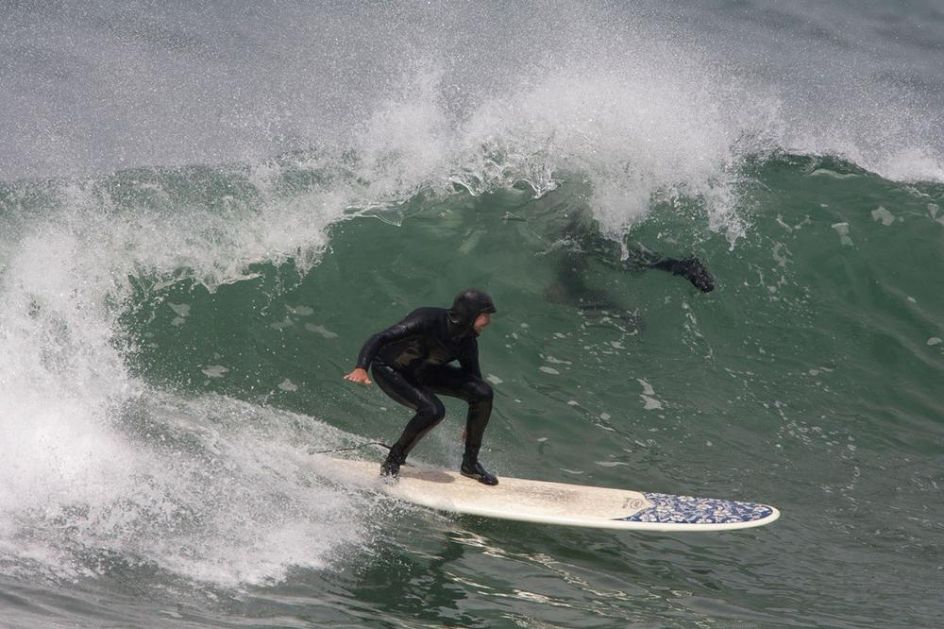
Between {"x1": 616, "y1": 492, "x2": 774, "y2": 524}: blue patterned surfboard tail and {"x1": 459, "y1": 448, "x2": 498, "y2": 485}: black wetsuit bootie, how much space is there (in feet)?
3.57

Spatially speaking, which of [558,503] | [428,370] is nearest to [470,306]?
[428,370]

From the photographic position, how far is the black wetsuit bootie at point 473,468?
7750 mm

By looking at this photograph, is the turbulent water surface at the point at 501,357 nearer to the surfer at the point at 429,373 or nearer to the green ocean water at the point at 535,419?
the green ocean water at the point at 535,419

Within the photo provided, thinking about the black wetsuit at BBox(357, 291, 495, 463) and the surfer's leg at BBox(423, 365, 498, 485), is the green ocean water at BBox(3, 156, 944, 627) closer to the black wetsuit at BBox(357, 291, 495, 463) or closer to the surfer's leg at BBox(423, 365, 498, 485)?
the surfer's leg at BBox(423, 365, 498, 485)

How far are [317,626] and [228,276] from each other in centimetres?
593

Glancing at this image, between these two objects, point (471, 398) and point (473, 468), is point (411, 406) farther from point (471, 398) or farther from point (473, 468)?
point (473, 468)

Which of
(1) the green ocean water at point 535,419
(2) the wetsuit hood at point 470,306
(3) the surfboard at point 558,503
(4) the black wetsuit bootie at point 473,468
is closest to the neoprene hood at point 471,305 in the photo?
(2) the wetsuit hood at point 470,306

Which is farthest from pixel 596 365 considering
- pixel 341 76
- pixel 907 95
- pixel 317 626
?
pixel 907 95

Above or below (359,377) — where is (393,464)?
below

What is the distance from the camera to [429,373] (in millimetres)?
7703

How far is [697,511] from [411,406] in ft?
6.99

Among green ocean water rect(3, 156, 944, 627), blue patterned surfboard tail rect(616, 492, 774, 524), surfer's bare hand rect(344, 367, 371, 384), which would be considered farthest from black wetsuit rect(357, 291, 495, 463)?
blue patterned surfboard tail rect(616, 492, 774, 524)

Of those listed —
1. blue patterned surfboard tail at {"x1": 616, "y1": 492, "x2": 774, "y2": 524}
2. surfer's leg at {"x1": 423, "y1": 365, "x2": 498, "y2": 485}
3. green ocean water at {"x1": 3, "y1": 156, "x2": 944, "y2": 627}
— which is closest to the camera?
green ocean water at {"x1": 3, "y1": 156, "x2": 944, "y2": 627}

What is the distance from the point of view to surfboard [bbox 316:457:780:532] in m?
→ 7.18
